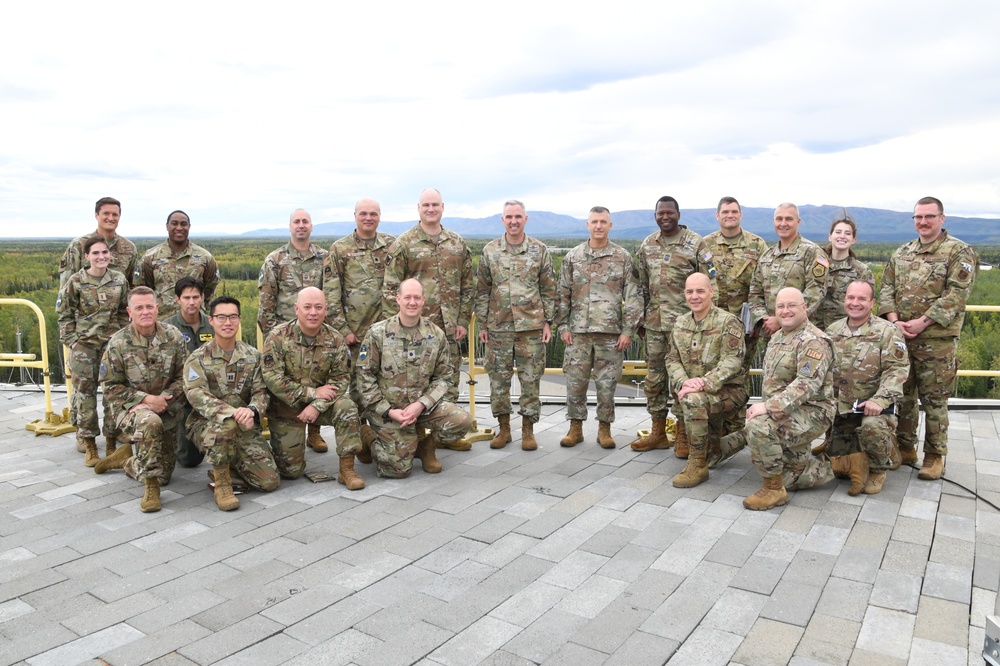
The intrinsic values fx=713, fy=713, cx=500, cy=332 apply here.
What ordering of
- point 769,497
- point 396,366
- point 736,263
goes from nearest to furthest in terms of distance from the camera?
point 769,497, point 396,366, point 736,263

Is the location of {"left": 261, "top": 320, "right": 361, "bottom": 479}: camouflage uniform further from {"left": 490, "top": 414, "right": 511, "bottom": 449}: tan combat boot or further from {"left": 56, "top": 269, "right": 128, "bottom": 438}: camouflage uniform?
{"left": 56, "top": 269, "right": 128, "bottom": 438}: camouflage uniform

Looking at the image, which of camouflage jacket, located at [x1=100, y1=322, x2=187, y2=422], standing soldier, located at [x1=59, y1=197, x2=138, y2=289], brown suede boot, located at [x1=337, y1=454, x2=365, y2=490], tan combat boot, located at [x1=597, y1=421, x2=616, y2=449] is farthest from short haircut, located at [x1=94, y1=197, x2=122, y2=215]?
tan combat boot, located at [x1=597, y1=421, x2=616, y2=449]

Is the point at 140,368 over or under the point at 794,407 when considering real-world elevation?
over

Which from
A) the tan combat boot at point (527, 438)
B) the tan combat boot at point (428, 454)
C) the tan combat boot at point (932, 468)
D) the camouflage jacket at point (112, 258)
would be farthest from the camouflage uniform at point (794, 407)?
the camouflage jacket at point (112, 258)

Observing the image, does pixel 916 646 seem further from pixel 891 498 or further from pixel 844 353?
pixel 844 353

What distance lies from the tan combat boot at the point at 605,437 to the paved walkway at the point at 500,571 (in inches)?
23.7

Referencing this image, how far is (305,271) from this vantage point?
20.2ft

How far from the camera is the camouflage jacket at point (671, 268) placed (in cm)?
589

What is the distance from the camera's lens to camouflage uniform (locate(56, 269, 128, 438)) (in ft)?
19.5

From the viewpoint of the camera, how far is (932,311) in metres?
5.24

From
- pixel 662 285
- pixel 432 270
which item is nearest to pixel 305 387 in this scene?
Result: pixel 432 270

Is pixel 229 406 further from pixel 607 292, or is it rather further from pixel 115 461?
pixel 607 292

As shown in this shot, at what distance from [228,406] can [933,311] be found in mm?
5117

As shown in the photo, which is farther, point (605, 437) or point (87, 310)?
point (605, 437)
